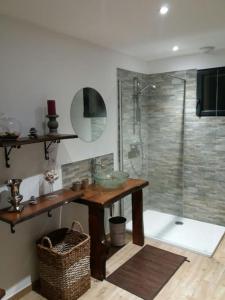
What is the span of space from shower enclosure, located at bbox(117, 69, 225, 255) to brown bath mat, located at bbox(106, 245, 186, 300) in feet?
1.26

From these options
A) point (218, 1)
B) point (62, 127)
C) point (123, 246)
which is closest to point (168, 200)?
point (123, 246)

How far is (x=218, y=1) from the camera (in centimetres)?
178

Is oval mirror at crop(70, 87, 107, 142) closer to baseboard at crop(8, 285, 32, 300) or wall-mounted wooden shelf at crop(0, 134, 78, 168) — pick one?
wall-mounted wooden shelf at crop(0, 134, 78, 168)

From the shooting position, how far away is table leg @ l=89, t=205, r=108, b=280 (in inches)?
96.6

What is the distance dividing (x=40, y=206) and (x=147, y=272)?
1.33m

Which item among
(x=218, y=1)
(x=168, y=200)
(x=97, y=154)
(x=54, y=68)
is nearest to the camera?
(x=218, y=1)

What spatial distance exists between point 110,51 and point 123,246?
2.33 m

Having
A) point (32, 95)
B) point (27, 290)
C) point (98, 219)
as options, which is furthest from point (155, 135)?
point (27, 290)

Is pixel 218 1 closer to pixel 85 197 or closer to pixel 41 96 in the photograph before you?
pixel 41 96

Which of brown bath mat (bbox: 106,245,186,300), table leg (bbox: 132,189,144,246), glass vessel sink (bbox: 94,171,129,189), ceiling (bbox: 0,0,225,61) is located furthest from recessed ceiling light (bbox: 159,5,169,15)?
brown bath mat (bbox: 106,245,186,300)

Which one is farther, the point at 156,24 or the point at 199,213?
the point at 199,213

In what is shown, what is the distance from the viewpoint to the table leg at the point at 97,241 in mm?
2453

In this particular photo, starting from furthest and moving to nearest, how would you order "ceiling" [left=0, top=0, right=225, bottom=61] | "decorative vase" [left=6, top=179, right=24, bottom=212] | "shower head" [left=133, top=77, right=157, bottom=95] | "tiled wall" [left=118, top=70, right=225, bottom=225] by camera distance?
1. "shower head" [left=133, top=77, right=157, bottom=95]
2. "tiled wall" [left=118, top=70, right=225, bottom=225]
3. "decorative vase" [left=6, top=179, right=24, bottom=212]
4. "ceiling" [left=0, top=0, right=225, bottom=61]

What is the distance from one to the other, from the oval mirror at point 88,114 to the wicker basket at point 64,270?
3.66 ft
